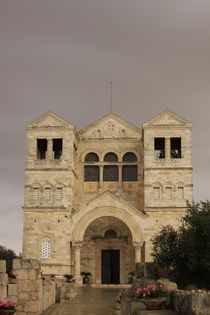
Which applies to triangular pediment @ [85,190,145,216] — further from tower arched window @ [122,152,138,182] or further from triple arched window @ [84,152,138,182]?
tower arched window @ [122,152,138,182]

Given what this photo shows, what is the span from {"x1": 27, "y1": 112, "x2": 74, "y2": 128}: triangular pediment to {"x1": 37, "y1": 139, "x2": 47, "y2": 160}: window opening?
4.30 feet

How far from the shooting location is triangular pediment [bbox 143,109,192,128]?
34594mm

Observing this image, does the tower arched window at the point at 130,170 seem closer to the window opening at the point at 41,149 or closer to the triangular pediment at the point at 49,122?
the triangular pediment at the point at 49,122

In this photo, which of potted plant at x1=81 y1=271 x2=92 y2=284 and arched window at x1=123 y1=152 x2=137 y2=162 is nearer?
potted plant at x1=81 y1=271 x2=92 y2=284

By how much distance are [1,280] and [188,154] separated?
2103 centimetres

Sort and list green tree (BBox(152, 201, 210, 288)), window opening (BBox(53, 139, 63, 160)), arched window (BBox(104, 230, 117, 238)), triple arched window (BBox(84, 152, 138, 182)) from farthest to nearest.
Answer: triple arched window (BBox(84, 152, 138, 182)), window opening (BBox(53, 139, 63, 160)), arched window (BBox(104, 230, 117, 238)), green tree (BBox(152, 201, 210, 288))

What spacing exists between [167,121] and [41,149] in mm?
10499

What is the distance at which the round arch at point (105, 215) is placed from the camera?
32438 mm

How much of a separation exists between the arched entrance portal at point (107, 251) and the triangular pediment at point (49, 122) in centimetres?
795

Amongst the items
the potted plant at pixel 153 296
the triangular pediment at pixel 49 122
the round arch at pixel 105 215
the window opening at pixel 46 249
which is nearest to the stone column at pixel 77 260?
the round arch at pixel 105 215

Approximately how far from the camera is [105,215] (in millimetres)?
32812

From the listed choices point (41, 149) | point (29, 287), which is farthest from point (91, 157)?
point (29, 287)

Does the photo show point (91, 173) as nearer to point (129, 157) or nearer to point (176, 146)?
point (129, 157)

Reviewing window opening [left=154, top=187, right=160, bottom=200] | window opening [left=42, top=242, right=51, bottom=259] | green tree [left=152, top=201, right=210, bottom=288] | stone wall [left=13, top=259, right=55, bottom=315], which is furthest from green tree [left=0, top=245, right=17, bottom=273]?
stone wall [left=13, top=259, right=55, bottom=315]
